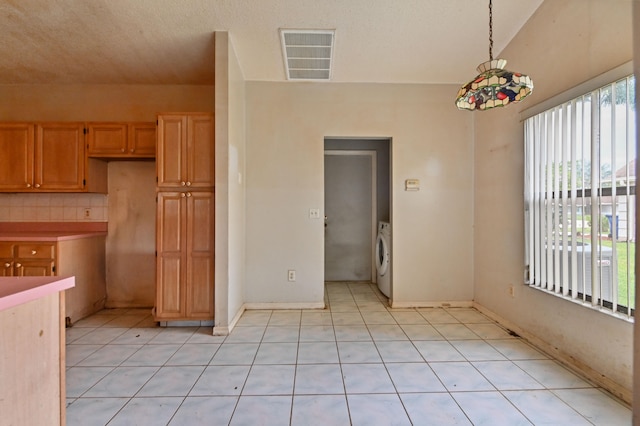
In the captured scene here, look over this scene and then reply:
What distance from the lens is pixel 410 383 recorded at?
1866 mm

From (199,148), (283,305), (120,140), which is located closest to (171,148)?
(199,148)

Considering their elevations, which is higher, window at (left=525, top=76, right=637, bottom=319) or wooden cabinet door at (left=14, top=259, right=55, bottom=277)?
window at (left=525, top=76, right=637, bottom=319)

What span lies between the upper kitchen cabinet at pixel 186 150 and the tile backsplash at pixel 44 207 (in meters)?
1.31

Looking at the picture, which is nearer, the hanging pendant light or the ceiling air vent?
the hanging pendant light

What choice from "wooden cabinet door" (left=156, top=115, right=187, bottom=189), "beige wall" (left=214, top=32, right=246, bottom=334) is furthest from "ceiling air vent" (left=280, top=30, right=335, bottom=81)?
"wooden cabinet door" (left=156, top=115, right=187, bottom=189)

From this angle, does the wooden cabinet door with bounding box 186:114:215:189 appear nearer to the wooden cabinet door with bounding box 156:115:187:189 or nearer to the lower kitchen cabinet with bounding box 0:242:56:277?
the wooden cabinet door with bounding box 156:115:187:189

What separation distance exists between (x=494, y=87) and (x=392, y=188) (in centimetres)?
174

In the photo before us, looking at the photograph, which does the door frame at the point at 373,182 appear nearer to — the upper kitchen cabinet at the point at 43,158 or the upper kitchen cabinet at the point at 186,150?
the upper kitchen cabinet at the point at 186,150

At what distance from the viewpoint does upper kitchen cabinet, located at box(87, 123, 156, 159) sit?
302 centimetres

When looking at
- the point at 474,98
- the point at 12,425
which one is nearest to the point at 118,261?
the point at 12,425

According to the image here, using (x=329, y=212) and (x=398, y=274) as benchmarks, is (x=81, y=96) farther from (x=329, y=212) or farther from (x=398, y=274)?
(x=398, y=274)

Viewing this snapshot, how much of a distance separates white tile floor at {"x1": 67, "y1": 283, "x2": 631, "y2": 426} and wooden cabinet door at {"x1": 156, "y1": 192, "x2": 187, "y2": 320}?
238mm

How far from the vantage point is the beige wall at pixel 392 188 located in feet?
10.8

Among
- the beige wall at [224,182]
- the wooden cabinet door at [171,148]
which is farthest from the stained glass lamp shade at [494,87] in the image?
the wooden cabinet door at [171,148]
